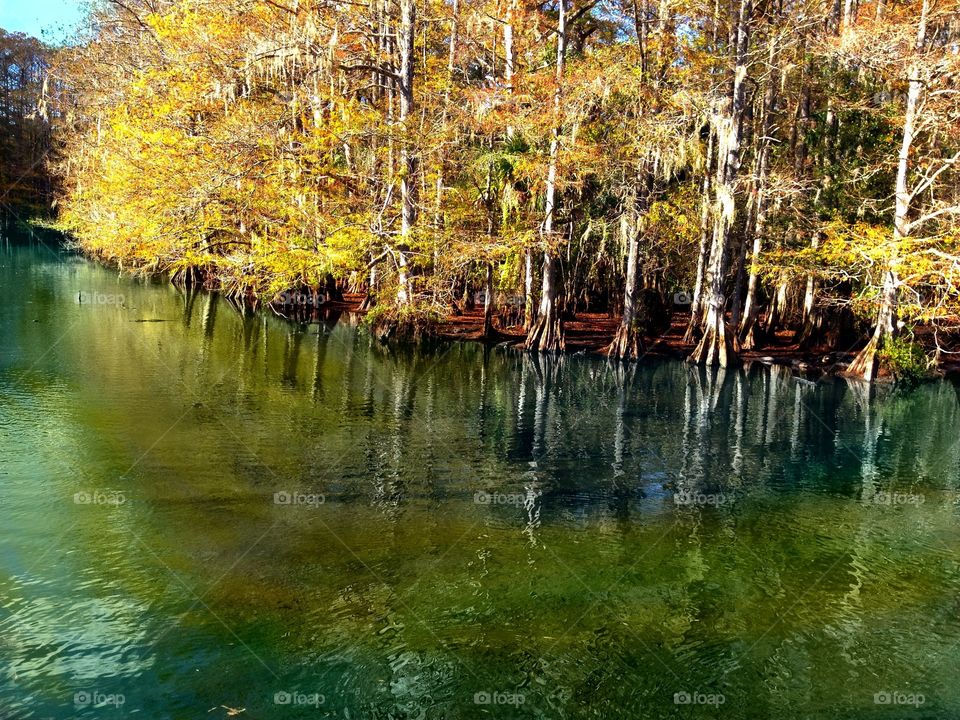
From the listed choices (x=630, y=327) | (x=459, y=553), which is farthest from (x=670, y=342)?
(x=459, y=553)

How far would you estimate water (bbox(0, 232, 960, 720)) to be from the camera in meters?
6.14

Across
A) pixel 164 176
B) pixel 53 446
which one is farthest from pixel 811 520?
pixel 164 176

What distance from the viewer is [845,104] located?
21.3 m

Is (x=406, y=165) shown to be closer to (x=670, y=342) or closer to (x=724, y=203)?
(x=724, y=203)

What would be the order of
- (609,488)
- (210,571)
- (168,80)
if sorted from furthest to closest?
(168,80)
(609,488)
(210,571)

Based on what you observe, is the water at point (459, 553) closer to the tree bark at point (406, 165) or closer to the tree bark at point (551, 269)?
the tree bark at point (551, 269)

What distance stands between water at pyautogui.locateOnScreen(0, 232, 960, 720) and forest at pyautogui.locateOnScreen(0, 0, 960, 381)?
611 centimetres

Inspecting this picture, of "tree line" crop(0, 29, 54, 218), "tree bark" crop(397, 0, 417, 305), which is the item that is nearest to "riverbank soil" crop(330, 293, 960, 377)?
"tree bark" crop(397, 0, 417, 305)

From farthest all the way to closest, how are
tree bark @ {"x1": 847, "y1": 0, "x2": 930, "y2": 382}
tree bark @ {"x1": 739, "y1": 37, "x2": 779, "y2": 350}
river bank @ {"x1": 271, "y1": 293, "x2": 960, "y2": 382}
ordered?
river bank @ {"x1": 271, "y1": 293, "x2": 960, "y2": 382} < tree bark @ {"x1": 739, "y1": 37, "x2": 779, "y2": 350} < tree bark @ {"x1": 847, "y1": 0, "x2": 930, "y2": 382}

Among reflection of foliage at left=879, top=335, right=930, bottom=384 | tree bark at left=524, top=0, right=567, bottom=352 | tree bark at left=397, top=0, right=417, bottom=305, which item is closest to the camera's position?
reflection of foliage at left=879, top=335, right=930, bottom=384

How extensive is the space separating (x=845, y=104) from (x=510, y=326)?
1236 centimetres

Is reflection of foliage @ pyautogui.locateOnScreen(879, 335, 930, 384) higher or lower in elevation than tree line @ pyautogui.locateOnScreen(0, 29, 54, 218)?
lower

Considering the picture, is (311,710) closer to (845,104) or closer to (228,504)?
(228,504)

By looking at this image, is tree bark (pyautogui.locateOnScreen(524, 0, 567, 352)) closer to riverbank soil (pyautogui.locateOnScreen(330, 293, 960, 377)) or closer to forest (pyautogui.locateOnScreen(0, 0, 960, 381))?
forest (pyautogui.locateOnScreen(0, 0, 960, 381))
